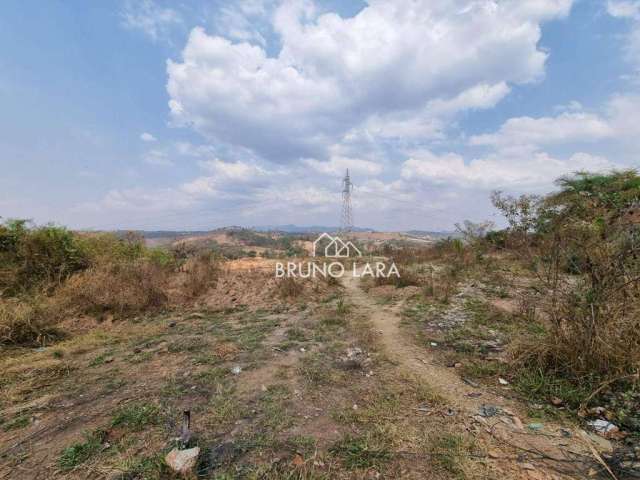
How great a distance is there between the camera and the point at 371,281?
353 inches

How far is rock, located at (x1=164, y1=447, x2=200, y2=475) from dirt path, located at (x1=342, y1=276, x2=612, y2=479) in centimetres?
206

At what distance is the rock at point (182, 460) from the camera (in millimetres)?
1796

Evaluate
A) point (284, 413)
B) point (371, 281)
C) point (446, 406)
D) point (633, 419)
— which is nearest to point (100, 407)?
point (284, 413)

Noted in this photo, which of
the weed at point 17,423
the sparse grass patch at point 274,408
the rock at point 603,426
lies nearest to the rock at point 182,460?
the sparse grass patch at point 274,408

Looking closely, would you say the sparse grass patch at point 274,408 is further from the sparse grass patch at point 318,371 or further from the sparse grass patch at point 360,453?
the sparse grass patch at point 360,453

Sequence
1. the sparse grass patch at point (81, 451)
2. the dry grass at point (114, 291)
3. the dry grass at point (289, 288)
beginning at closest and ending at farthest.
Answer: the sparse grass patch at point (81, 451), the dry grass at point (114, 291), the dry grass at point (289, 288)

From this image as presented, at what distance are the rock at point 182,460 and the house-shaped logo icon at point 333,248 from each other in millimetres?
12044

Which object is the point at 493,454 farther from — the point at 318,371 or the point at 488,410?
the point at 318,371

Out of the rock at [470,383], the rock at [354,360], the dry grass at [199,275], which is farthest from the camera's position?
the dry grass at [199,275]

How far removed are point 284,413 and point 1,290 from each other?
276 inches

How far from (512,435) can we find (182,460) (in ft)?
8.09

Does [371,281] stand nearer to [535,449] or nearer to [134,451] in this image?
[535,449]

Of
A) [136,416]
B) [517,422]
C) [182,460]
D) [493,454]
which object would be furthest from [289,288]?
[493,454]

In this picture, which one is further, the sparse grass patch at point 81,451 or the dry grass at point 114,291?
the dry grass at point 114,291
